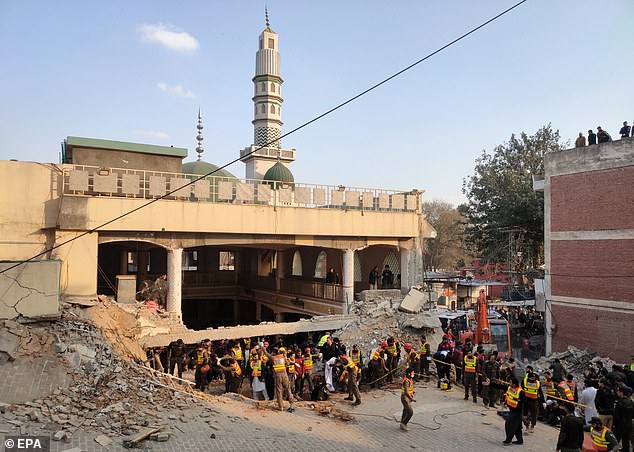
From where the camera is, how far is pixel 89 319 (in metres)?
13.6

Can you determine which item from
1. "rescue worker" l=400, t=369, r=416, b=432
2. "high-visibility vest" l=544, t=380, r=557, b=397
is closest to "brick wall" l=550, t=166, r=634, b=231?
"high-visibility vest" l=544, t=380, r=557, b=397

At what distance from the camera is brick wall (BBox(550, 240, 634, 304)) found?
19469 mm

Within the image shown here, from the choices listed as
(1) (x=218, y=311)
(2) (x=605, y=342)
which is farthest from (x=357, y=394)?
(1) (x=218, y=311)

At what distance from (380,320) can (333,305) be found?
5.09 m

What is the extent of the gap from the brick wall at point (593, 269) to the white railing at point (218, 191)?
730 cm

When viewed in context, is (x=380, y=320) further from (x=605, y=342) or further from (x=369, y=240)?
(x=605, y=342)

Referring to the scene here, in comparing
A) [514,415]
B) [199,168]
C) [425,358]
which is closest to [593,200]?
[425,358]

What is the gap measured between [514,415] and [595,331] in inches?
542

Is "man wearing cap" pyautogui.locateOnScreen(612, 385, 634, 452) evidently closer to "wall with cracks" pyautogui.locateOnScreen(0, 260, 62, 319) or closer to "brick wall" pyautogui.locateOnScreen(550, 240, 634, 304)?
"brick wall" pyautogui.locateOnScreen(550, 240, 634, 304)

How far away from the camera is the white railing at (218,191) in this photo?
55.7 feet

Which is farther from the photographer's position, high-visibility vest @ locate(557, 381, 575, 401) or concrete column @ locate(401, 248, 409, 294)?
concrete column @ locate(401, 248, 409, 294)

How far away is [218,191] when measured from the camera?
19.1m

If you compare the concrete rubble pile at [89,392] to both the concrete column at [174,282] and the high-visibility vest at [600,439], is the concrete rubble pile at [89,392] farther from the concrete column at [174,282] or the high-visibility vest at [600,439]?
the high-visibility vest at [600,439]

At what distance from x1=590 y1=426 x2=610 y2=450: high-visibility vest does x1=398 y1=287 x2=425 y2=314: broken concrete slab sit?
33.8 feet
